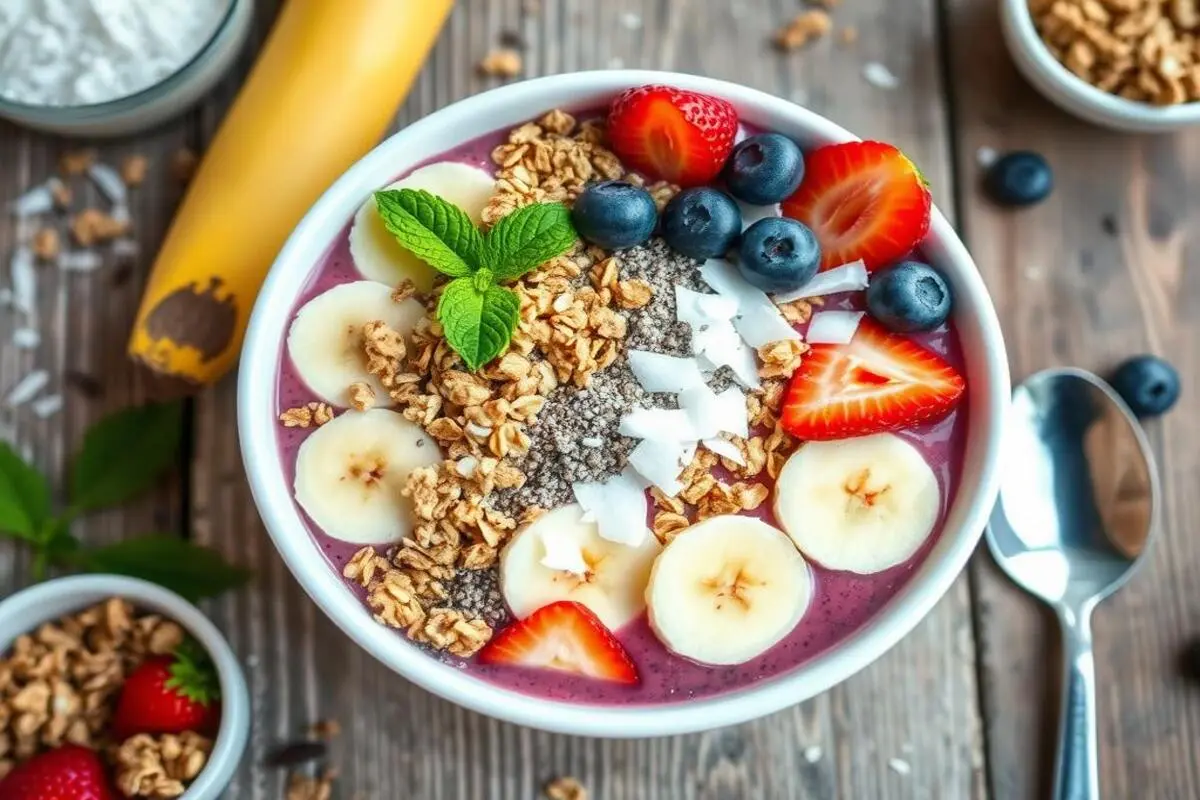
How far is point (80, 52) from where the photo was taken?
1.45 m

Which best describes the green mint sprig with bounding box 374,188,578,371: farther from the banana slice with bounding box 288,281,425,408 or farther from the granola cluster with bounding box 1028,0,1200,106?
the granola cluster with bounding box 1028,0,1200,106

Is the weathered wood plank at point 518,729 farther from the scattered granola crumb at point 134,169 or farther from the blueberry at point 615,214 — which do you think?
the blueberry at point 615,214

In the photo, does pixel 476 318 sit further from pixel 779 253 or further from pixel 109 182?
pixel 109 182

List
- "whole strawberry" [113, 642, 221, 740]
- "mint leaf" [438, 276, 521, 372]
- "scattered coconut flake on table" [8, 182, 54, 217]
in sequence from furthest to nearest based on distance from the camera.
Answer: "scattered coconut flake on table" [8, 182, 54, 217]
"whole strawberry" [113, 642, 221, 740]
"mint leaf" [438, 276, 521, 372]

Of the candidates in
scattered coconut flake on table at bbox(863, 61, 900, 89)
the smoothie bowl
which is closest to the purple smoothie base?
the smoothie bowl

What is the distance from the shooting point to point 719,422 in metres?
1.14

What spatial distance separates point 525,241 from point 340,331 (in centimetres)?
21

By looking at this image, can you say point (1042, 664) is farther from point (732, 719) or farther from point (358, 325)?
point (358, 325)

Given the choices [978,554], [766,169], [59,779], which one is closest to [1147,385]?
[978,554]

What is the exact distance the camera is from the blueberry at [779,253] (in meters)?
1.14

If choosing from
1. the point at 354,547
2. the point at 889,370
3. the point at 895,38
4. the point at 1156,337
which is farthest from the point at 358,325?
the point at 1156,337

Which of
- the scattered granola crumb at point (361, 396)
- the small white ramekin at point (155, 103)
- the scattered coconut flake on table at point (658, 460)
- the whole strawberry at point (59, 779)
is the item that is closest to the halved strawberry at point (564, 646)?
the scattered coconut flake on table at point (658, 460)

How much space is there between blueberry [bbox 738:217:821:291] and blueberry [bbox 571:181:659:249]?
0.10 m

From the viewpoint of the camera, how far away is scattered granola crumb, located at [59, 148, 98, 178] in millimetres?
1548
